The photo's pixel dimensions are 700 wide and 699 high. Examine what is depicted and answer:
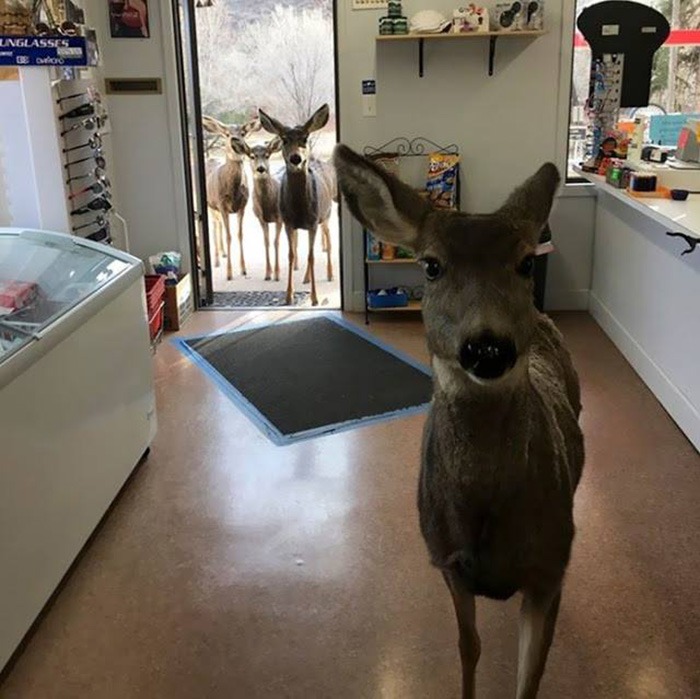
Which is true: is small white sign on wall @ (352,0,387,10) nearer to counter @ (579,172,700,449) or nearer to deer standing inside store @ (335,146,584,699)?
counter @ (579,172,700,449)

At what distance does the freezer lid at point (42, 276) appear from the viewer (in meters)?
2.50

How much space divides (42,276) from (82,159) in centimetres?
151

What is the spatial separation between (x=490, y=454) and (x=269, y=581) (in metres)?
1.33

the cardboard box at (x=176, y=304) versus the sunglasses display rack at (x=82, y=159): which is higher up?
the sunglasses display rack at (x=82, y=159)

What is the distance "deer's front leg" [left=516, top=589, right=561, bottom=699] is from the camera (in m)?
1.76

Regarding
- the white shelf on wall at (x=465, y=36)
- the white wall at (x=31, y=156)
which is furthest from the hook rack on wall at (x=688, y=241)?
the white wall at (x=31, y=156)

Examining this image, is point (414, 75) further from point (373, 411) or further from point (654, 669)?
point (654, 669)

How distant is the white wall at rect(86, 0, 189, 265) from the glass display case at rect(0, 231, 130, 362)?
7.22 feet

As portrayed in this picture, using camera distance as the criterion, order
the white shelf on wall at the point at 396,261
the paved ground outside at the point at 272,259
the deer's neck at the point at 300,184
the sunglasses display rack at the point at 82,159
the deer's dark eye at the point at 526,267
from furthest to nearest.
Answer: the paved ground outside at the point at 272,259, the deer's neck at the point at 300,184, the white shelf on wall at the point at 396,261, the sunglasses display rack at the point at 82,159, the deer's dark eye at the point at 526,267

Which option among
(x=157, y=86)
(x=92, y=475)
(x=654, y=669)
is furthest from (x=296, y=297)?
(x=654, y=669)

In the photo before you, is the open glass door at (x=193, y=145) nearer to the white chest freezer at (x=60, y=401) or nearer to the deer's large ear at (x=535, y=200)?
the white chest freezer at (x=60, y=401)

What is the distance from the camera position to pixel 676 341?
371 centimetres

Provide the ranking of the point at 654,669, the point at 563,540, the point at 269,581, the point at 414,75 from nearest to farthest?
the point at 563,540, the point at 654,669, the point at 269,581, the point at 414,75

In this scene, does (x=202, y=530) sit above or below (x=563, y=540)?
below
